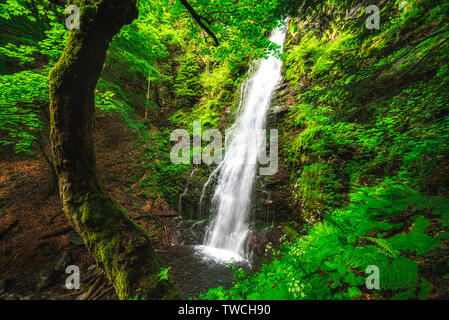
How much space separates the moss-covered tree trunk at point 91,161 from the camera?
185cm

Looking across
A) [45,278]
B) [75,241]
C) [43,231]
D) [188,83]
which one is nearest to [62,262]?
[45,278]

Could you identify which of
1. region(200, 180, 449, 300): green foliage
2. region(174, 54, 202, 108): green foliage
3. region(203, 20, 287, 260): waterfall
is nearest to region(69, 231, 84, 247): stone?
region(203, 20, 287, 260): waterfall

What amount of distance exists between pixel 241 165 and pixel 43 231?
7.59m

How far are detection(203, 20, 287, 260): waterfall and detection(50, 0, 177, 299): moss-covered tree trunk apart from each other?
15.2 ft

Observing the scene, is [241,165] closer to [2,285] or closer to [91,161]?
[91,161]

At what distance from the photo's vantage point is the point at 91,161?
86.9 inches

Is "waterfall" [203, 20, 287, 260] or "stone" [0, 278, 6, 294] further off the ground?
"waterfall" [203, 20, 287, 260]

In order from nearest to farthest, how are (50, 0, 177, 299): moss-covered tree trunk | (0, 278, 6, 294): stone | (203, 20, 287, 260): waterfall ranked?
(50, 0, 177, 299): moss-covered tree trunk, (0, 278, 6, 294): stone, (203, 20, 287, 260): waterfall

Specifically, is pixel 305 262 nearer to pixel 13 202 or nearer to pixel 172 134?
pixel 13 202

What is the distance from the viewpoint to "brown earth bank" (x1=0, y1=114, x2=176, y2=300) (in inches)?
173

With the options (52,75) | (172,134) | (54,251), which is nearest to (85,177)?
(52,75)

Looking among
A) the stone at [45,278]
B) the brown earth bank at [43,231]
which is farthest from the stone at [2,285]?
the stone at [45,278]

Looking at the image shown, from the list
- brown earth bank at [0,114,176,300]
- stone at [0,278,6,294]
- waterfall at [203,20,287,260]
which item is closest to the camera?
stone at [0,278,6,294]

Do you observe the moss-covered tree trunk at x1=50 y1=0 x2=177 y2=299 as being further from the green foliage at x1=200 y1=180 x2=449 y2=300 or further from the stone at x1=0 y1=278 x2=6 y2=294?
the stone at x1=0 y1=278 x2=6 y2=294
